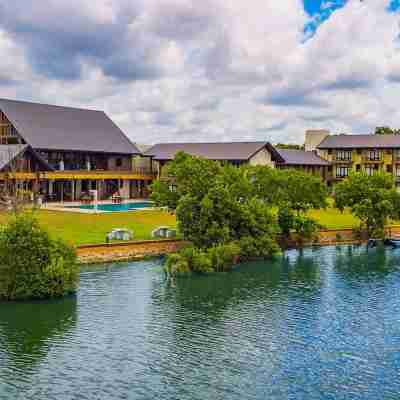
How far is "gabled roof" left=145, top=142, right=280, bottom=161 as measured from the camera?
70.6 m

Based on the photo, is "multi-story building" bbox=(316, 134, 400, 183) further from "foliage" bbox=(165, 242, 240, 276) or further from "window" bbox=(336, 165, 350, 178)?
"foliage" bbox=(165, 242, 240, 276)

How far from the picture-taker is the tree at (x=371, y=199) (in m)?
49.5

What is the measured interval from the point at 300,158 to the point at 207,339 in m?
61.2

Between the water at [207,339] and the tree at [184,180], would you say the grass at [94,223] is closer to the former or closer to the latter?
the tree at [184,180]

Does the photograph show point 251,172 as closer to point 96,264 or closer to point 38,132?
point 96,264

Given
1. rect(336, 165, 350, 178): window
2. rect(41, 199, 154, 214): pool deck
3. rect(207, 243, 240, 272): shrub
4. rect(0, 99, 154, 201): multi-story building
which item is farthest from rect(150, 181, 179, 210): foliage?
rect(336, 165, 350, 178): window

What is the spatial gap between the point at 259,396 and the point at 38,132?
51290 mm

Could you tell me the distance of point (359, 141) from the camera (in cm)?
8775

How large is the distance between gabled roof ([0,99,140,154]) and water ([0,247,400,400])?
1241 inches

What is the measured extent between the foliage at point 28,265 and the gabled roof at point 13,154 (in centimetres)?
2580

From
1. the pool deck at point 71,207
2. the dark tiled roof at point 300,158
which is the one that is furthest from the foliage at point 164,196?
the dark tiled roof at point 300,158

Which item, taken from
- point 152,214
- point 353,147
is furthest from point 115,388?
point 353,147

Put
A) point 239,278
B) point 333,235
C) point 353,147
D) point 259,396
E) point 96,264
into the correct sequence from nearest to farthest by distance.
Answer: point 259,396
point 239,278
point 96,264
point 333,235
point 353,147

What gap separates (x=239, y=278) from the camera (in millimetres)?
35500
